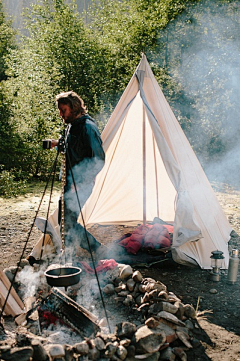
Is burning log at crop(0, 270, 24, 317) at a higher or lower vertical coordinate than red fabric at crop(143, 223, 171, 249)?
lower

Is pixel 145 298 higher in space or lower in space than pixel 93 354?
higher

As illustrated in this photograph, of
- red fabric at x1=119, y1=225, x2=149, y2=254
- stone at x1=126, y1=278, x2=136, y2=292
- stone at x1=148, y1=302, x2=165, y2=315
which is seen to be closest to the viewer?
stone at x1=148, y1=302, x2=165, y2=315

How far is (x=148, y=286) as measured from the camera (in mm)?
2832

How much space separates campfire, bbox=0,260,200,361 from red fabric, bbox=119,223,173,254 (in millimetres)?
1039

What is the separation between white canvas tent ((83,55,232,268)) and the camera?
12.5 ft

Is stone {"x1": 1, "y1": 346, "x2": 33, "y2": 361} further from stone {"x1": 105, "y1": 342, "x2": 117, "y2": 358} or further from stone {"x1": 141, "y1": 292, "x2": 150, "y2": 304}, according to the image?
stone {"x1": 141, "y1": 292, "x2": 150, "y2": 304}

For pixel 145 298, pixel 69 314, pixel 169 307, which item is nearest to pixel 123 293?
pixel 145 298

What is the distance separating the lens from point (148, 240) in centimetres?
422

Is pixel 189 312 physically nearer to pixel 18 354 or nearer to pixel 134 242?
pixel 18 354

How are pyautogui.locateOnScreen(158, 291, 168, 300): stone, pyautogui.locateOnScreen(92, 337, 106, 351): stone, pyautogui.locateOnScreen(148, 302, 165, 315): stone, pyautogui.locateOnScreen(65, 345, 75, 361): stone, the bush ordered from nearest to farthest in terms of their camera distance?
pyautogui.locateOnScreen(65, 345, 75, 361): stone < pyautogui.locateOnScreen(92, 337, 106, 351): stone < pyautogui.locateOnScreen(148, 302, 165, 315): stone < pyautogui.locateOnScreen(158, 291, 168, 300): stone < the bush

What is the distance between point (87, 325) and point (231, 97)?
9632 millimetres

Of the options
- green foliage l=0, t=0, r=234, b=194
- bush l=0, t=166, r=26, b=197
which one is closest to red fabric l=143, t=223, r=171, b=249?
bush l=0, t=166, r=26, b=197

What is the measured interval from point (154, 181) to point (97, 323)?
3.10m

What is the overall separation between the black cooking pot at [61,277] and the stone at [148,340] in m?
0.51
